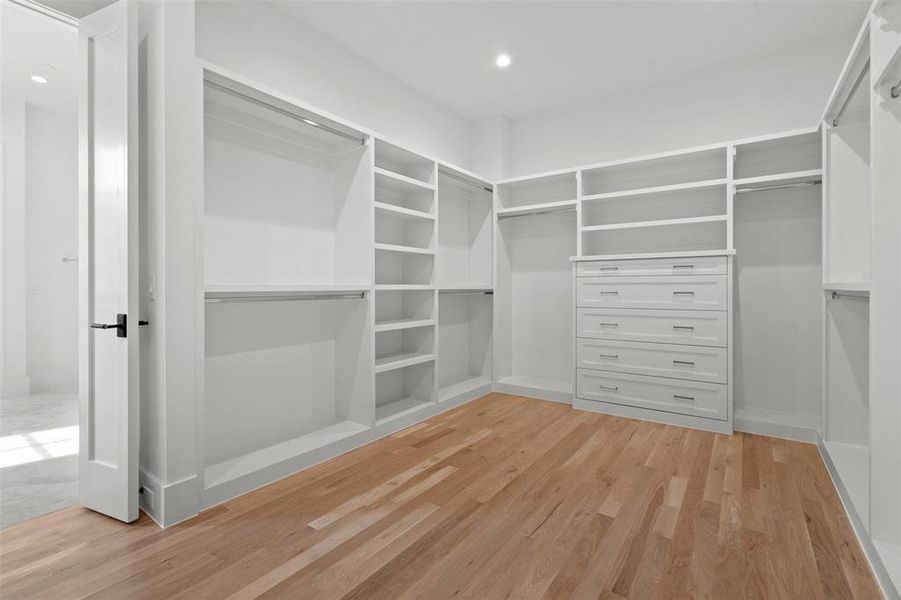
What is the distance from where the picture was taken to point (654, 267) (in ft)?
11.3

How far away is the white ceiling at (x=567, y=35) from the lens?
9.44ft

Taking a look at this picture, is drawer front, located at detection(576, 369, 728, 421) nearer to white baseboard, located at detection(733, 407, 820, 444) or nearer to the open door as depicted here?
white baseboard, located at detection(733, 407, 820, 444)

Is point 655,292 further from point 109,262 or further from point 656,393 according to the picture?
point 109,262

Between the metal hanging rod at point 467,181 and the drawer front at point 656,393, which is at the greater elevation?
the metal hanging rod at point 467,181

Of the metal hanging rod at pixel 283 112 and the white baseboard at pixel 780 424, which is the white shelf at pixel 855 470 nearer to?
the white baseboard at pixel 780 424

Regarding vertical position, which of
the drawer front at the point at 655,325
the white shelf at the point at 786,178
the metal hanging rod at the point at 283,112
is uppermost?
the metal hanging rod at the point at 283,112

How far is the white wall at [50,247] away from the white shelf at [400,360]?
376cm

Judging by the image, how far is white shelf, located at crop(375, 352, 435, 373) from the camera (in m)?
3.19

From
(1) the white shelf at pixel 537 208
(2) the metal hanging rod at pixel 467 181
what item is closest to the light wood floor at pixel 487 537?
(1) the white shelf at pixel 537 208

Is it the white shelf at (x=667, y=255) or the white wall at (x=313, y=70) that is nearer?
the white wall at (x=313, y=70)

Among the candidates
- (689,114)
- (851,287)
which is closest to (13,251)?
(689,114)

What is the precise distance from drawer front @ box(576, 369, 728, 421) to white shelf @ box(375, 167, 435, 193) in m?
2.10

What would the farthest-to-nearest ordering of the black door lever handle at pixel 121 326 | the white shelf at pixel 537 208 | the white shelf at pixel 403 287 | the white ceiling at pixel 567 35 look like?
the white shelf at pixel 537 208 < the white shelf at pixel 403 287 < the white ceiling at pixel 567 35 < the black door lever handle at pixel 121 326

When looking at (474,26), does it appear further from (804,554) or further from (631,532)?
(804,554)
